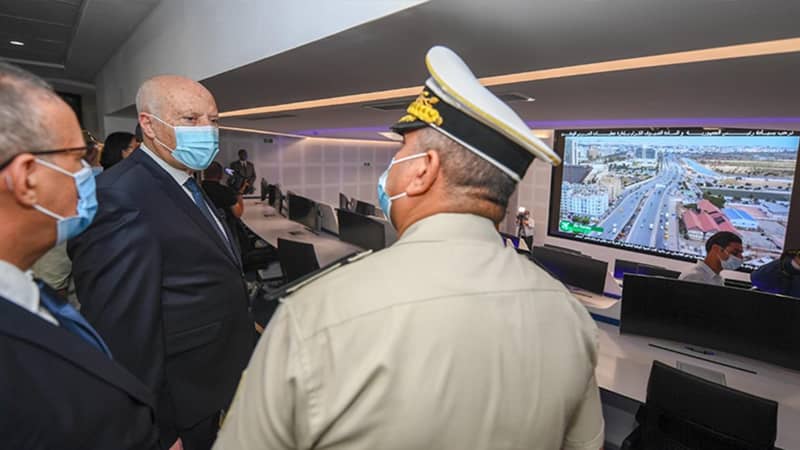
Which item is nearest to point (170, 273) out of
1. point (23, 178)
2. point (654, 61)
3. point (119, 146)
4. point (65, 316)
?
point (65, 316)

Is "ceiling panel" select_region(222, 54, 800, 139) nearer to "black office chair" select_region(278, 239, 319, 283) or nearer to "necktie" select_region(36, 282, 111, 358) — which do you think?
"black office chair" select_region(278, 239, 319, 283)

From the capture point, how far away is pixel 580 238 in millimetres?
6598

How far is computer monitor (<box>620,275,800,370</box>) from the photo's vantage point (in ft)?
6.73

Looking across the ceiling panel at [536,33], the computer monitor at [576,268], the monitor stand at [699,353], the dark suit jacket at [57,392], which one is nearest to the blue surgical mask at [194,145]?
the ceiling panel at [536,33]

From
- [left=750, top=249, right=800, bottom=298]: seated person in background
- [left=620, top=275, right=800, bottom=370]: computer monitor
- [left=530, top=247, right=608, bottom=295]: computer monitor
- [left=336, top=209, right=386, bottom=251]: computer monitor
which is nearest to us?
[left=620, top=275, right=800, bottom=370]: computer monitor

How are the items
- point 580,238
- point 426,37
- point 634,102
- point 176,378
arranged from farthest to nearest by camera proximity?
1. point 580,238
2. point 634,102
3. point 176,378
4. point 426,37

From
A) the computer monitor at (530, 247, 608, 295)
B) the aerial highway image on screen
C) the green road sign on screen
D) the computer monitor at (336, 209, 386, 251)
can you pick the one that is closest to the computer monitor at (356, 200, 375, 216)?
the computer monitor at (336, 209, 386, 251)

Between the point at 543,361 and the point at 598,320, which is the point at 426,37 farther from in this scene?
the point at 598,320

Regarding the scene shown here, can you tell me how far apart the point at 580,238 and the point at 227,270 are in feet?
20.5

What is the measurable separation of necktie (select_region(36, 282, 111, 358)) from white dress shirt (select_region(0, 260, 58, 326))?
0.02 meters

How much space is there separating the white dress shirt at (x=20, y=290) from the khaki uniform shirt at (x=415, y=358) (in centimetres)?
46

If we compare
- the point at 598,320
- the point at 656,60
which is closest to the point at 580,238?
the point at 598,320

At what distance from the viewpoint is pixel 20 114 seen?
68 centimetres

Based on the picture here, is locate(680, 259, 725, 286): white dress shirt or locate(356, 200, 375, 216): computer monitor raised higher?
locate(356, 200, 375, 216): computer monitor
